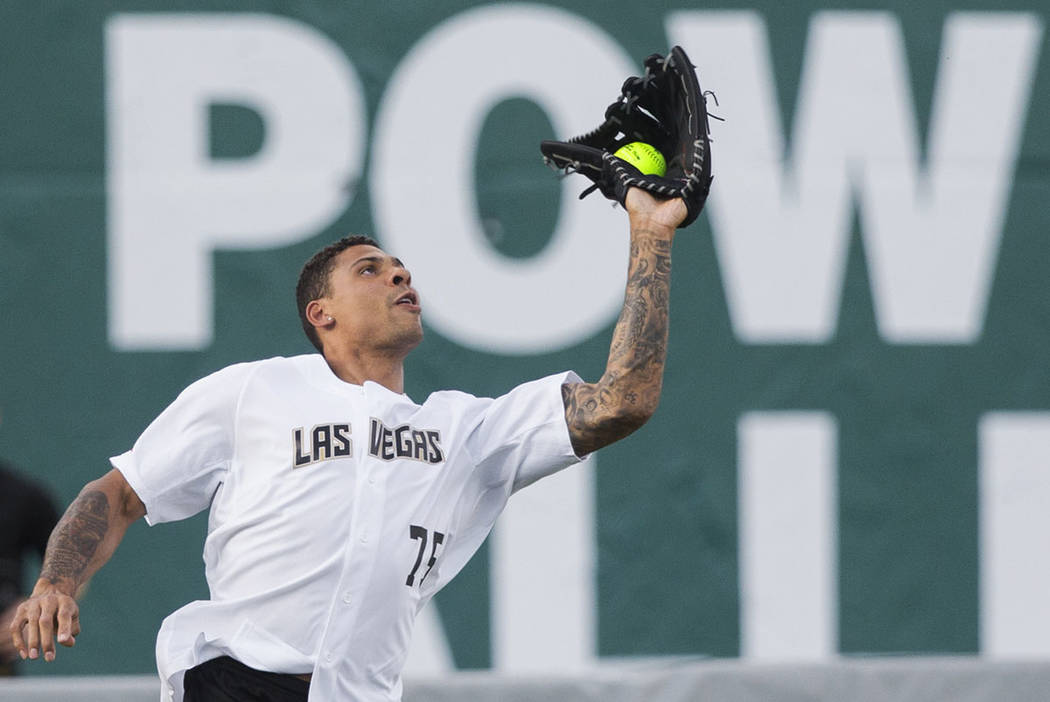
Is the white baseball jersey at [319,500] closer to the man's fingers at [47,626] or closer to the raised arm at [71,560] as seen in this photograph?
the raised arm at [71,560]

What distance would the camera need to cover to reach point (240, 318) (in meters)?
5.90

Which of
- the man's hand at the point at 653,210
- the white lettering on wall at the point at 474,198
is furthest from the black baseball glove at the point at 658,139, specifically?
the white lettering on wall at the point at 474,198

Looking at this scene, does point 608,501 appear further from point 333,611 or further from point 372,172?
point 333,611

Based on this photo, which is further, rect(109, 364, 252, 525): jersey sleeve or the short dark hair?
the short dark hair

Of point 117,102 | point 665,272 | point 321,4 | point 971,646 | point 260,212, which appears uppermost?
point 321,4

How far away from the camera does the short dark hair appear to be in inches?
144

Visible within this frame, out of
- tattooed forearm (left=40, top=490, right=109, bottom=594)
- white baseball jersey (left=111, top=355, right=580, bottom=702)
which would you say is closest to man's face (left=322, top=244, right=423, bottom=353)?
white baseball jersey (left=111, top=355, right=580, bottom=702)

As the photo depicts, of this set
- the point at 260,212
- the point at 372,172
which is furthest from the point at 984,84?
the point at 260,212

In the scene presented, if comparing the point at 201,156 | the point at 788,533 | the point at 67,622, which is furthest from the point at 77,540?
the point at 788,533

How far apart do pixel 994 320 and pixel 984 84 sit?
3.02ft

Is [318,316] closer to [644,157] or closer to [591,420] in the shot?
[591,420]

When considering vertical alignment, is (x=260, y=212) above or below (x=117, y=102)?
below

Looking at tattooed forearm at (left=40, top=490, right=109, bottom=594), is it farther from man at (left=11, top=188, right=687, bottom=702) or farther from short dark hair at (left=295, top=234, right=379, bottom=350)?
short dark hair at (left=295, top=234, right=379, bottom=350)

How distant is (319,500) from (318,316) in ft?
1.81
